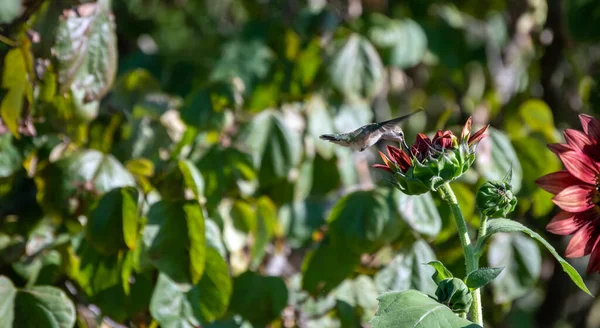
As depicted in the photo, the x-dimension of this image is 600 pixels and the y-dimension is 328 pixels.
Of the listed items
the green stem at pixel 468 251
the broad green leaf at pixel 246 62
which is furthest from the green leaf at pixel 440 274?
the broad green leaf at pixel 246 62

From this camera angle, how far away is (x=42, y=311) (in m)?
0.90

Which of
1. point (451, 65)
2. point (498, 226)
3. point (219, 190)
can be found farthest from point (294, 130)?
point (498, 226)

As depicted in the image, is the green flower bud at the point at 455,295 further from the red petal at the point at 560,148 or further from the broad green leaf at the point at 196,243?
the broad green leaf at the point at 196,243

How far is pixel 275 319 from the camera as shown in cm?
109

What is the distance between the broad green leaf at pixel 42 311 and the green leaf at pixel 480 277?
1.68 feet

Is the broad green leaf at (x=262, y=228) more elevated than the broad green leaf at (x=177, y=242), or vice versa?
the broad green leaf at (x=177, y=242)

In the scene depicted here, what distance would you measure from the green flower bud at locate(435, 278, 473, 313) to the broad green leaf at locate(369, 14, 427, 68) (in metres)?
0.87

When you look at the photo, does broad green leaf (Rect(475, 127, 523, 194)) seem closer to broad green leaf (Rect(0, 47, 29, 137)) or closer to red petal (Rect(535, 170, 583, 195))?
red petal (Rect(535, 170, 583, 195))

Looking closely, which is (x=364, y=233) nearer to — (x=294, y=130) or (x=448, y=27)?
(x=294, y=130)

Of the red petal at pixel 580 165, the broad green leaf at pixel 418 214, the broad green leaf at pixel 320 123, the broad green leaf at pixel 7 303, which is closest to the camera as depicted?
the red petal at pixel 580 165

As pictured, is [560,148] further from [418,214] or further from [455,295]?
[418,214]

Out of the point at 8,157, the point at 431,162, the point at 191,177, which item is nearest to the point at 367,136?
the point at 431,162

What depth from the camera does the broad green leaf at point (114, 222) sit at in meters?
0.93

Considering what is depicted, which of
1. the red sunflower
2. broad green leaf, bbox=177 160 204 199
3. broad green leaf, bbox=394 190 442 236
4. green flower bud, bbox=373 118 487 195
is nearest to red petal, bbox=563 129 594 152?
the red sunflower
